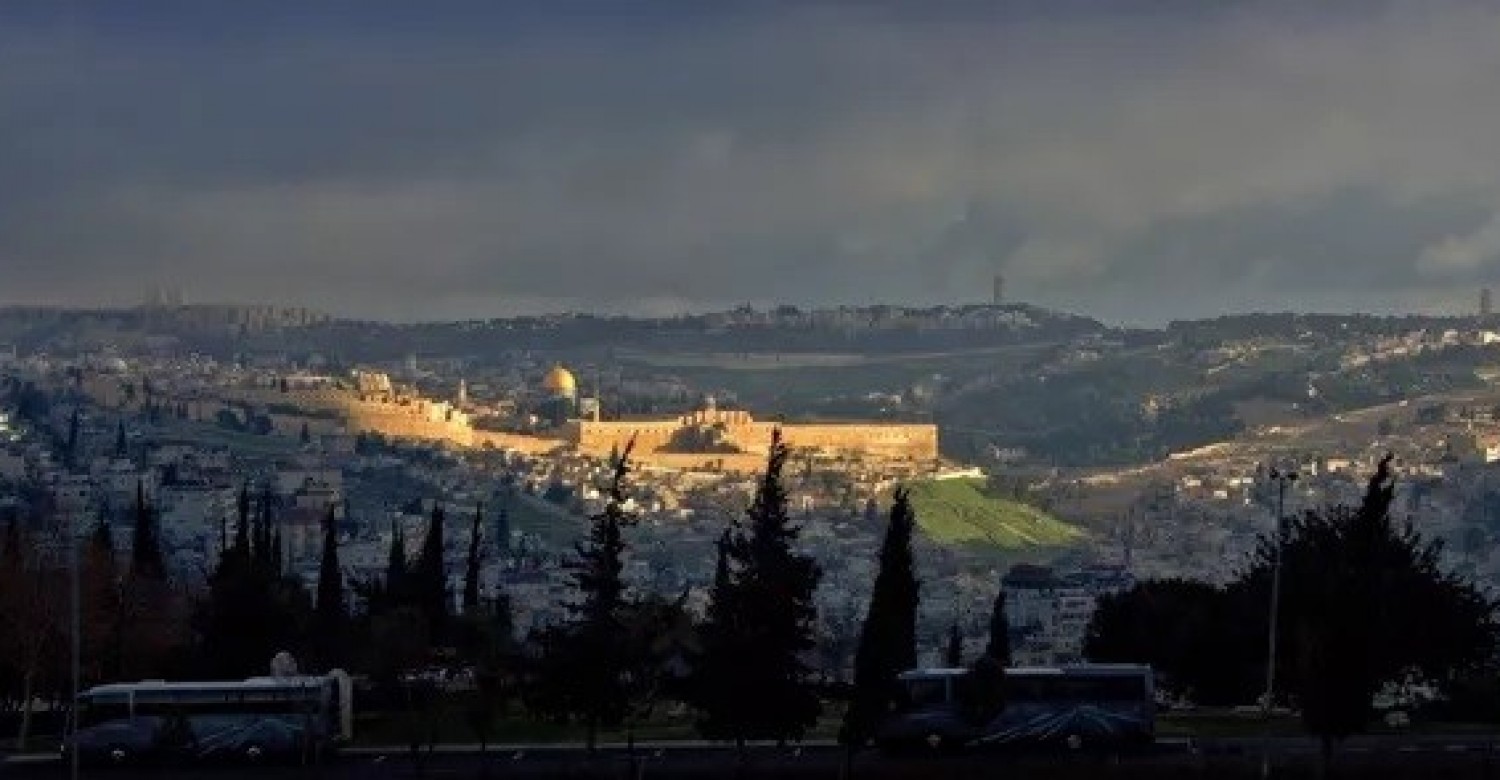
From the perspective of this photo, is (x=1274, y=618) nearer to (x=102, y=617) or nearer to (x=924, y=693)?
(x=924, y=693)

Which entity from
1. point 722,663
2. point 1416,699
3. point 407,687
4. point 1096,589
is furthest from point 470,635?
point 1096,589

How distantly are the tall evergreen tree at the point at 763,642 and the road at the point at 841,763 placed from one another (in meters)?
0.87

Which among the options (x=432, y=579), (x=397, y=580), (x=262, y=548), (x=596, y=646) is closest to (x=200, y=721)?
(x=596, y=646)

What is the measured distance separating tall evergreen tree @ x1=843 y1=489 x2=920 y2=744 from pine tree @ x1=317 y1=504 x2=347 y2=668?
767 inches

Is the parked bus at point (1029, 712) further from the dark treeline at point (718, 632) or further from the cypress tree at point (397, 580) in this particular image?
the cypress tree at point (397, 580)

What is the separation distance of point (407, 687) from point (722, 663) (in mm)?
14232

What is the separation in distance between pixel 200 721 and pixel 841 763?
12.8 metres

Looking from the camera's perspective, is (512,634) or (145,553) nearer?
(512,634)

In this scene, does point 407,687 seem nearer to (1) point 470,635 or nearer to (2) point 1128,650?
(1) point 470,635

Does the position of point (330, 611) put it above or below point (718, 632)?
below

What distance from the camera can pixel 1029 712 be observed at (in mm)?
56812

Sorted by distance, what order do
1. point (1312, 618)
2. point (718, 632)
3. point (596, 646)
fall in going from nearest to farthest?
point (1312, 618), point (718, 632), point (596, 646)

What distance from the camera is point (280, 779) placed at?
177 ft

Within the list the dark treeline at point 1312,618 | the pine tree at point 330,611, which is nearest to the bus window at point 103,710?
the pine tree at point 330,611
